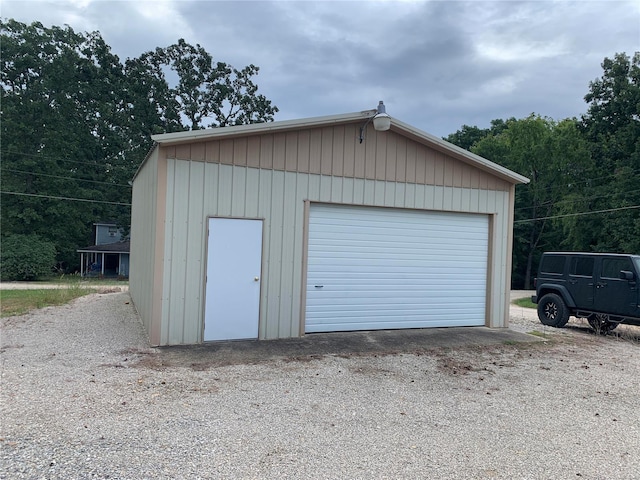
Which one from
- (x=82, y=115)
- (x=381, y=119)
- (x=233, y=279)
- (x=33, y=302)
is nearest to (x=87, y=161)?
(x=82, y=115)

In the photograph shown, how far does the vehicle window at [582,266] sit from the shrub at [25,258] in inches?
1116

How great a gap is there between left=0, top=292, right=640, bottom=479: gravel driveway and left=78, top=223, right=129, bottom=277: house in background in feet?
91.2

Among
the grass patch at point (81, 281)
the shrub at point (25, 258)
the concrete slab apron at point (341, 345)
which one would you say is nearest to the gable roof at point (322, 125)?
the concrete slab apron at point (341, 345)

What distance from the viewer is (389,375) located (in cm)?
579

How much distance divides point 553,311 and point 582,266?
1.29 m

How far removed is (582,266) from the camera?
32.2ft

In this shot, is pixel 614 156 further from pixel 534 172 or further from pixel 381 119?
pixel 381 119

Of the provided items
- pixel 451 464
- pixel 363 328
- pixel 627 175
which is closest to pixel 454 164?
pixel 363 328

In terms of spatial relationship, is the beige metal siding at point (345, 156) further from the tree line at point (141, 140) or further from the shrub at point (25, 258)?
the shrub at point (25, 258)

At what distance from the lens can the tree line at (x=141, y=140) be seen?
91.4 ft

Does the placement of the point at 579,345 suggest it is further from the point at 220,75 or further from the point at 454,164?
the point at 220,75

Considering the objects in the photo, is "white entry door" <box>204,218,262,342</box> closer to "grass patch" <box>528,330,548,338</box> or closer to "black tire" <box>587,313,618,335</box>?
"grass patch" <box>528,330,548,338</box>

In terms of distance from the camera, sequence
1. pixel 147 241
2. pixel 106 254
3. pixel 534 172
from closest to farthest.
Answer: pixel 147 241 < pixel 106 254 < pixel 534 172

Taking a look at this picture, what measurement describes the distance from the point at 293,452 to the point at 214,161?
477 cm
